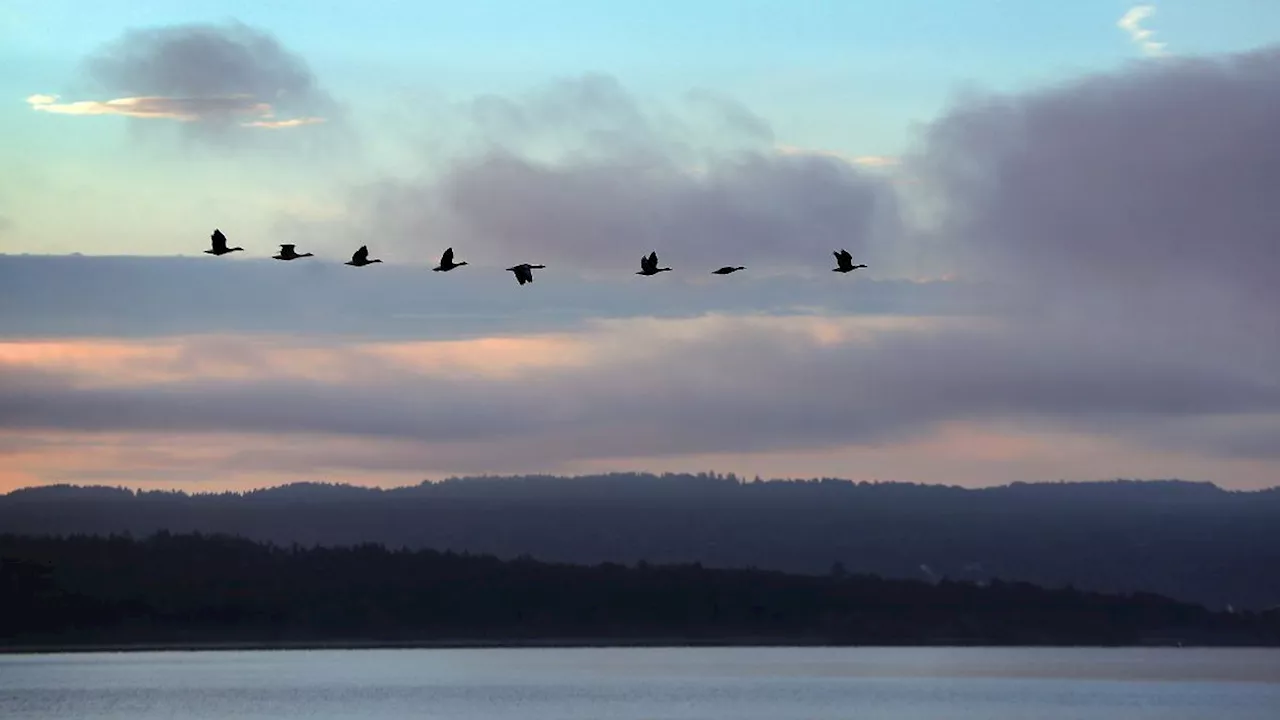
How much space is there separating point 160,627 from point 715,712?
77.6 metres

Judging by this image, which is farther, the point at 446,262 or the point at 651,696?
the point at 651,696

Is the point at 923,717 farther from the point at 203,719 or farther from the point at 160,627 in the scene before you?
the point at 160,627

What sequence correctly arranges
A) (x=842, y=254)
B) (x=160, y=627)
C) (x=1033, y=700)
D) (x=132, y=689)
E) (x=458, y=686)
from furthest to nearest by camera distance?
(x=160, y=627) < (x=458, y=686) < (x=132, y=689) < (x=1033, y=700) < (x=842, y=254)

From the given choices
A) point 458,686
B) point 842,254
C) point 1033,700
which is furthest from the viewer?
point 458,686

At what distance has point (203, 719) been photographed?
125438 mm

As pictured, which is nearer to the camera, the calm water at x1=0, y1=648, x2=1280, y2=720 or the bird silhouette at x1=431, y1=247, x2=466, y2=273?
the bird silhouette at x1=431, y1=247, x2=466, y2=273

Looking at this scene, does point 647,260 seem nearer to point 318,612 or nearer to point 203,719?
point 203,719

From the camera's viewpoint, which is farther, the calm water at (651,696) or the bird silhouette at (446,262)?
the calm water at (651,696)

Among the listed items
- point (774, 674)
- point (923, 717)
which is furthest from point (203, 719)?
point (774, 674)

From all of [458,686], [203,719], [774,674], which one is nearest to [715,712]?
[203,719]

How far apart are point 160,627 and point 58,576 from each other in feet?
47.3

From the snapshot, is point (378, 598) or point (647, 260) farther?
point (378, 598)

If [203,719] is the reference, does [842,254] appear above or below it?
above

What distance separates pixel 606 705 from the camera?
140 meters
